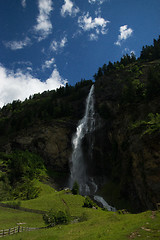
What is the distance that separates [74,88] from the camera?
97000 millimetres

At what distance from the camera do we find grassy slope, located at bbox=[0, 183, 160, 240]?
1379cm

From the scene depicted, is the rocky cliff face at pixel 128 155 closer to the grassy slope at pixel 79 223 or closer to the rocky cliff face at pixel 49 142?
the grassy slope at pixel 79 223

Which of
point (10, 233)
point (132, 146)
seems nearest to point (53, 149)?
point (132, 146)

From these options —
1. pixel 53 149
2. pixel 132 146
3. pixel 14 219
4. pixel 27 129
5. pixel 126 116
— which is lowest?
pixel 14 219

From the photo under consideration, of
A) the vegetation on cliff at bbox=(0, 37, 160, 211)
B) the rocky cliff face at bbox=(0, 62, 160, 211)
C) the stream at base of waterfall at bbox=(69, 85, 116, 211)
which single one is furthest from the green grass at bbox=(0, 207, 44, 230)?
the rocky cliff face at bbox=(0, 62, 160, 211)

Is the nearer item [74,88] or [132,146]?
[132,146]

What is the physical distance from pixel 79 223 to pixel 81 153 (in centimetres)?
3994

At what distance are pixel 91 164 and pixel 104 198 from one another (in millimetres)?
16810

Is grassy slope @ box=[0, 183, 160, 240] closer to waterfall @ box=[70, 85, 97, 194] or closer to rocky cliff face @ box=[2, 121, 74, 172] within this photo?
waterfall @ box=[70, 85, 97, 194]

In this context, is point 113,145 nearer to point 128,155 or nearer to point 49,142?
point 128,155

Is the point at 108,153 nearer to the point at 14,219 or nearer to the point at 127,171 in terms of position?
the point at 127,171

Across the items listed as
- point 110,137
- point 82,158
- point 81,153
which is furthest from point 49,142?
point 110,137

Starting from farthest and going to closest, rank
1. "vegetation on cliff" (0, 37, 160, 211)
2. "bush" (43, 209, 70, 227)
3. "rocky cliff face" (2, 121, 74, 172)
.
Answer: "rocky cliff face" (2, 121, 74, 172) → "vegetation on cliff" (0, 37, 160, 211) → "bush" (43, 209, 70, 227)

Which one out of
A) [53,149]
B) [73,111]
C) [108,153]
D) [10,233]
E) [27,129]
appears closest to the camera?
[10,233]
